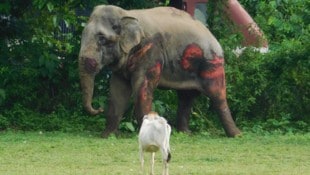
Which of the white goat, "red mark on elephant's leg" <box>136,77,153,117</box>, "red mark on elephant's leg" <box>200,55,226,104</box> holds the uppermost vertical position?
"red mark on elephant's leg" <box>200,55,226,104</box>

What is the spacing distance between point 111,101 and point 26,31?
2446 mm

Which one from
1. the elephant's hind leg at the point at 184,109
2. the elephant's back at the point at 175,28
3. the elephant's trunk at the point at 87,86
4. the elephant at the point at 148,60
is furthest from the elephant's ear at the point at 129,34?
the elephant's hind leg at the point at 184,109

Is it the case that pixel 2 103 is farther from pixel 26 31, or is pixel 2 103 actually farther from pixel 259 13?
pixel 259 13

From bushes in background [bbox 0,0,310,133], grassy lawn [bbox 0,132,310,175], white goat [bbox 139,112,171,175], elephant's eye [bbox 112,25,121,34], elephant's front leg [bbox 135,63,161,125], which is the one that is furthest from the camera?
bushes in background [bbox 0,0,310,133]

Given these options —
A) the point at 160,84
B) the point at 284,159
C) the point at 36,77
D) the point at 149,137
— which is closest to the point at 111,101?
the point at 160,84

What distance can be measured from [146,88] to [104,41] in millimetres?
841

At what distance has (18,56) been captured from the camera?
17172 millimetres

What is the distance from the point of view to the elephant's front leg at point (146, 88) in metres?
15.2

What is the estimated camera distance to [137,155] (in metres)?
13.1

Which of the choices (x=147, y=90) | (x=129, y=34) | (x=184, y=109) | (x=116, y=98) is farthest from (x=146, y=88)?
(x=184, y=109)

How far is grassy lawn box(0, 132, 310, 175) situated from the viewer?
11.9 meters

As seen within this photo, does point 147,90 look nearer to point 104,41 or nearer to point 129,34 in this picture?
point 129,34

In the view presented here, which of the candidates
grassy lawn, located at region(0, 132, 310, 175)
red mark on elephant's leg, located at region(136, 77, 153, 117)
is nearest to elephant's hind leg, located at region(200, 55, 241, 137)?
grassy lawn, located at region(0, 132, 310, 175)

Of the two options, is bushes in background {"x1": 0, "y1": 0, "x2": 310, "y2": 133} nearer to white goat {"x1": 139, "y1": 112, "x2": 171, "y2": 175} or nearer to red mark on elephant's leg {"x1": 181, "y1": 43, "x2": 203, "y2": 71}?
red mark on elephant's leg {"x1": 181, "y1": 43, "x2": 203, "y2": 71}
